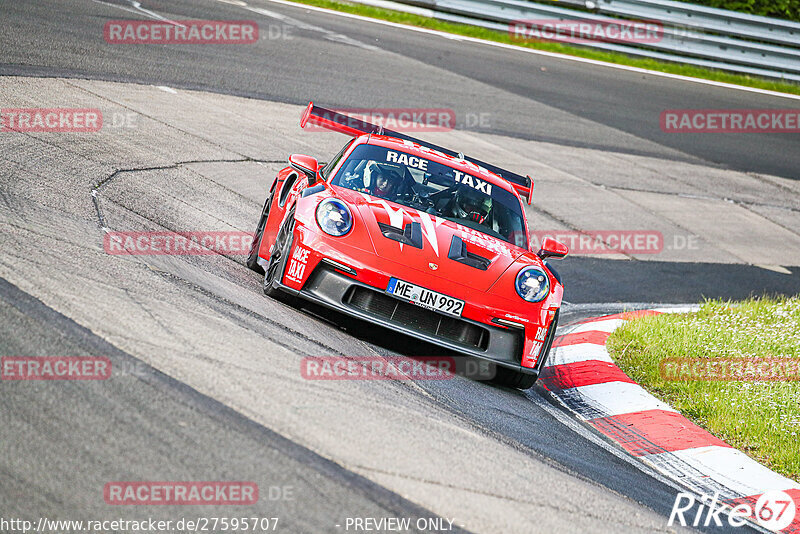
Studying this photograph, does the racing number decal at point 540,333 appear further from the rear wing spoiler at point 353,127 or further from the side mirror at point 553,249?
the rear wing spoiler at point 353,127

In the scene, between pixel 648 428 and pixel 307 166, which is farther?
pixel 307 166

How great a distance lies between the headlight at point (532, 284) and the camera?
5.77 metres

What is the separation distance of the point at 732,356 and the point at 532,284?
2.33 meters

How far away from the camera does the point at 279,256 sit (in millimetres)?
5852

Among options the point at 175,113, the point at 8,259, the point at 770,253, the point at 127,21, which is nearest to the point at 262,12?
the point at 127,21

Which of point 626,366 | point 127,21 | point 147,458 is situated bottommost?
point 626,366

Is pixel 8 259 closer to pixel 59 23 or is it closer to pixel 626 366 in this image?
pixel 626 366

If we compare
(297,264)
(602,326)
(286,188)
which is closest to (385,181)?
(286,188)

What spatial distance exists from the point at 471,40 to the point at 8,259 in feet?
50.8

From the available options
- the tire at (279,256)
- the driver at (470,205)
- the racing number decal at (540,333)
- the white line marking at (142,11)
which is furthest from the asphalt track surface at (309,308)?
the driver at (470,205)

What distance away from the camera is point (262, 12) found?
17.0m

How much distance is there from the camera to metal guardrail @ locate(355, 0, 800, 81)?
19.5m

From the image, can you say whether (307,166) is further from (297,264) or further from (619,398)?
(619,398)

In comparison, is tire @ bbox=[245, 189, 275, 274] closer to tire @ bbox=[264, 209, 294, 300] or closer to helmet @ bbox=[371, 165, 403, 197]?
tire @ bbox=[264, 209, 294, 300]
